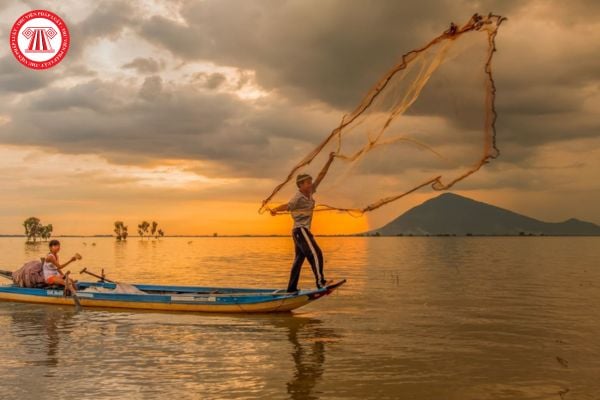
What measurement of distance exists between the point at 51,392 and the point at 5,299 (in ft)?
49.7

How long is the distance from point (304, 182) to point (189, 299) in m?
6.50

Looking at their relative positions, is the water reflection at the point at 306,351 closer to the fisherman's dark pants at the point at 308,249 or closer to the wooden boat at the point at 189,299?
the wooden boat at the point at 189,299

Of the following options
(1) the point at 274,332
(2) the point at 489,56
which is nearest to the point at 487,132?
(2) the point at 489,56

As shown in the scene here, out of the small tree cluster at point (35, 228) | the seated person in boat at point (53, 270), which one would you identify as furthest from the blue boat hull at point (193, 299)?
the small tree cluster at point (35, 228)

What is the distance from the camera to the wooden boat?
61.0 feet

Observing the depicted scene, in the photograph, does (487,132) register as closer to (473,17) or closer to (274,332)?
(473,17)

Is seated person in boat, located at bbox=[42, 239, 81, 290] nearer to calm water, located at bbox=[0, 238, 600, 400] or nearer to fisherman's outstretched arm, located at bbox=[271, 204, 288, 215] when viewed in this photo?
calm water, located at bbox=[0, 238, 600, 400]

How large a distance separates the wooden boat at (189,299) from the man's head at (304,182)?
319 cm

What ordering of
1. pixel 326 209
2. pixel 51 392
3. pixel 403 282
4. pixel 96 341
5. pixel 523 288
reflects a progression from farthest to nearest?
pixel 403 282
pixel 523 288
pixel 326 209
pixel 96 341
pixel 51 392

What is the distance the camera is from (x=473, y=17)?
11.1m

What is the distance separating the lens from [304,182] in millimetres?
16125

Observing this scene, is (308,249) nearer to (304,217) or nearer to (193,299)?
(304,217)

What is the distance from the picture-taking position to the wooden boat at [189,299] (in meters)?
18.6

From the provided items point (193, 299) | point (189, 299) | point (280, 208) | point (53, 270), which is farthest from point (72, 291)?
point (280, 208)
